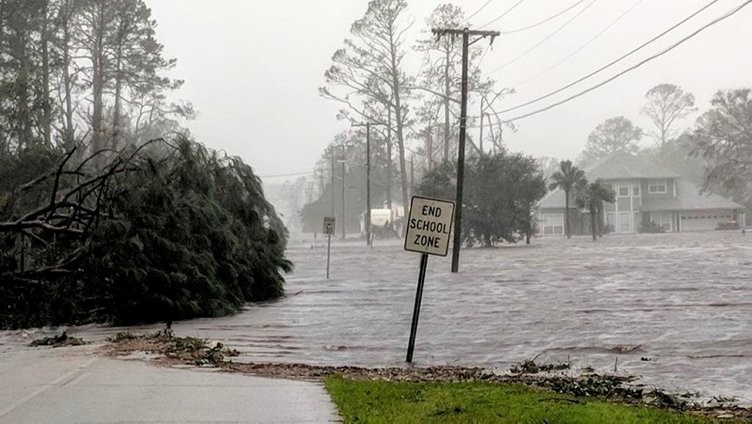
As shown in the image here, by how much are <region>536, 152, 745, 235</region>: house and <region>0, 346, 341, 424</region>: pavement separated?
3138 inches

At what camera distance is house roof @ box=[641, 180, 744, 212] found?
8994 centimetres

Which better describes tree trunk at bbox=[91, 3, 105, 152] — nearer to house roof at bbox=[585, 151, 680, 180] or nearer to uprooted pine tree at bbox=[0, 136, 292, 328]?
uprooted pine tree at bbox=[0, 136, 292, 328]

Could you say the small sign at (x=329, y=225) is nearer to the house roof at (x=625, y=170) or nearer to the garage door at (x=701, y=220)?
the house roof at (x=625, y=170)

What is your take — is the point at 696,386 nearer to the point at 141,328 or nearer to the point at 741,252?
the point at 141,328

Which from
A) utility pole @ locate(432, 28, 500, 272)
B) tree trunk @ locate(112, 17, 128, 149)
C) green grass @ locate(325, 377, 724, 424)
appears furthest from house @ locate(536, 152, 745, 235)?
green grass @ locate(325, 377, 724, 424)

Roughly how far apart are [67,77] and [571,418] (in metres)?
50.6

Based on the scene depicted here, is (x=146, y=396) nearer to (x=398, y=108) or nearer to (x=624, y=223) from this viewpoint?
(x=398, y=108)

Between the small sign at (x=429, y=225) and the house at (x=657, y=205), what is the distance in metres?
76.7

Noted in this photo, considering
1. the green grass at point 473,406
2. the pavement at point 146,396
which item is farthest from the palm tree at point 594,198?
the green grass at point 473,406

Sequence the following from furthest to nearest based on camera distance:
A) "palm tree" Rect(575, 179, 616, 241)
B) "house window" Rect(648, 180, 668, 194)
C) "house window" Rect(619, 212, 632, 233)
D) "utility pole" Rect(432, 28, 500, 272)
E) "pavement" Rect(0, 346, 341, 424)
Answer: "house window" Rect(619, 212, 632, 233) < "house window" Rect(648, 180, 668, 194) < "palm tree" Rect(575, 179, 616, 241) < "utility pole" Rect(432, 28, 500, 272) < "pavement" Rect(0, 346, 341, 424)

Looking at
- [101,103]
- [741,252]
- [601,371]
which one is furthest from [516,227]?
[601,371]

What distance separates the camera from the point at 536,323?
18547mm

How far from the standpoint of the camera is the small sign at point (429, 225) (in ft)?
47.0

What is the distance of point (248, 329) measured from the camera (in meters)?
19.2
